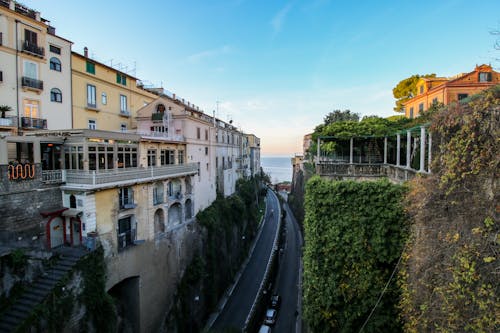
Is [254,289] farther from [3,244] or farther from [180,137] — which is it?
[3,244]

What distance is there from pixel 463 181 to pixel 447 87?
20.2 meters

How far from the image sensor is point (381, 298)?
911cm

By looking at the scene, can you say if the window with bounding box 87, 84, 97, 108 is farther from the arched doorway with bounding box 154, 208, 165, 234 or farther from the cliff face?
the cliff face

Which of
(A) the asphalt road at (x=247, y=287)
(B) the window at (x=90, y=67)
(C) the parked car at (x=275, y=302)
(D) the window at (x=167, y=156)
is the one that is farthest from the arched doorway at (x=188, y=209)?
(B) the window at (x=90, y=67)

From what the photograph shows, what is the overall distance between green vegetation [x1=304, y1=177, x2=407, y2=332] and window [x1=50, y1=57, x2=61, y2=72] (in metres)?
19.2

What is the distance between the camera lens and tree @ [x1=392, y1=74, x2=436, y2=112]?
3297cm

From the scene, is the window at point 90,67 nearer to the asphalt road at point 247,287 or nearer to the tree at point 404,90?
the asphalt road at point 247,287

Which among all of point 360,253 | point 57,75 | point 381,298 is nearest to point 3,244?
point 57,75

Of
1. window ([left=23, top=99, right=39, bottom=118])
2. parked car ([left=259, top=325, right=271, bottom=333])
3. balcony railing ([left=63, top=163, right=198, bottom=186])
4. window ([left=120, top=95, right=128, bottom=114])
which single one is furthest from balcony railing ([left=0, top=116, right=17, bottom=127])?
parked car ([left=259, top=325, right=271, bottom=333])

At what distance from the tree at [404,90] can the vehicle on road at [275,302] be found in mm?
30734

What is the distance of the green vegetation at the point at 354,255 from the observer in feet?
30.0

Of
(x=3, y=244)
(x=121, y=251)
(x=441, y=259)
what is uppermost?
(x=441, y=259)

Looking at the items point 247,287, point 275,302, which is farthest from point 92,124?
point 275,302

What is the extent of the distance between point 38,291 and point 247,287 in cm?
1771
